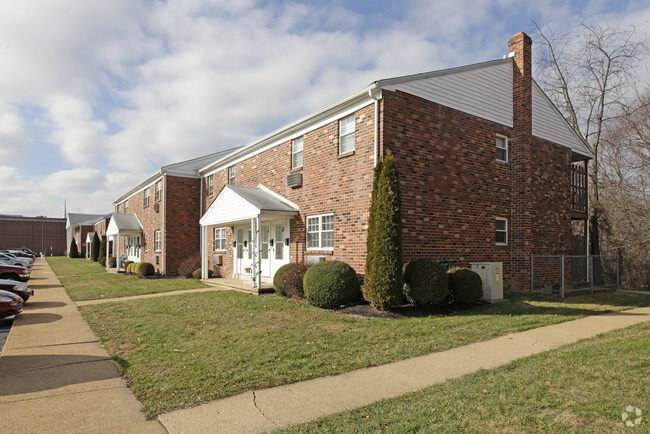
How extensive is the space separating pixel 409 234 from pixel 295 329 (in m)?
4.64

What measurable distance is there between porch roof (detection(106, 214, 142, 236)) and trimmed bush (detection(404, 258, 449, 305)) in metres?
23.4

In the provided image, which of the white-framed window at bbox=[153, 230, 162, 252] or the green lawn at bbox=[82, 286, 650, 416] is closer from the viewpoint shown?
the green lawn at bbox=[82, 286, 650, 416]

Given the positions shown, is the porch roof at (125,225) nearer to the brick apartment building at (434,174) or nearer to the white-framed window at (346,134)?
the brick apartment building at (434,174)

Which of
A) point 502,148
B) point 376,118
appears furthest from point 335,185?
point 502,148

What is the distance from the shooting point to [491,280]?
12.2 m

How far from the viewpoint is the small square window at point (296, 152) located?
15.0m

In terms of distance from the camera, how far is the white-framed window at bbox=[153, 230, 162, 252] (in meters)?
24.3

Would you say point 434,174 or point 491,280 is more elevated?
point 434,174

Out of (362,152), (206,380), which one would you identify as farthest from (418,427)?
(362,152)

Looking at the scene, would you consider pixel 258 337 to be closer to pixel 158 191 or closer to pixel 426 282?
pixel 426 282

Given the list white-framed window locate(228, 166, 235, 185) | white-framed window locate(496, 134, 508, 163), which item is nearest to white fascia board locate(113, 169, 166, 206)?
white-framed window locate(228, 166, 235, 185)

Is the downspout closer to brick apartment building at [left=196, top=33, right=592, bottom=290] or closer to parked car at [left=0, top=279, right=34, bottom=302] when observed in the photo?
brick apartment building at [left=196, top=33, right=592, bottom=290]

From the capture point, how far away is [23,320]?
33.2 feet

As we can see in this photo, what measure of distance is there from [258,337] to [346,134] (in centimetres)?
711
